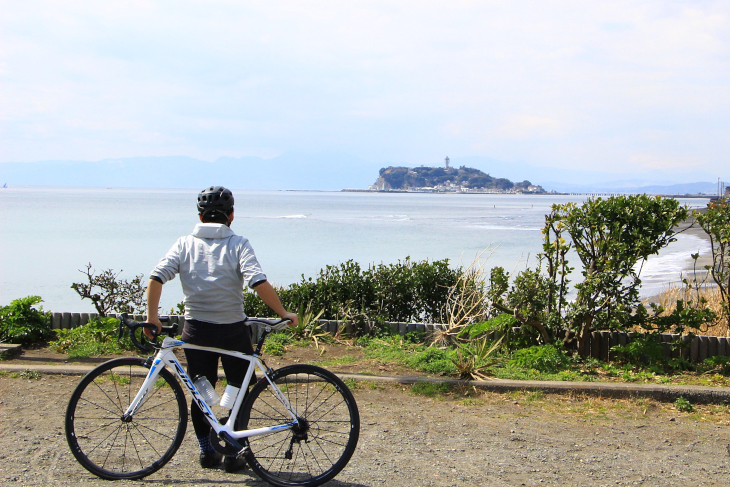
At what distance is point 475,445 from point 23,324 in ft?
19.3

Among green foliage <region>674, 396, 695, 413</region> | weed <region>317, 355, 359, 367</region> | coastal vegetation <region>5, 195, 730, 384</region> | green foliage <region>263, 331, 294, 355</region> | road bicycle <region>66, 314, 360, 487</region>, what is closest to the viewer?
road bicycle <region>66, 314, 360, 487</region>

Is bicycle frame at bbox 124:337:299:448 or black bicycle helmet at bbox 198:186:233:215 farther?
black bicycle helmet at bbox 198:186:233:215

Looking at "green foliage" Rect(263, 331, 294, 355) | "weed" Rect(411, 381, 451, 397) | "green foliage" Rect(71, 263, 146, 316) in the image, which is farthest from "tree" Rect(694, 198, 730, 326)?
"green foliage" Rect(71, 263, 146, 316)

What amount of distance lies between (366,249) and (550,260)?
22.0 m

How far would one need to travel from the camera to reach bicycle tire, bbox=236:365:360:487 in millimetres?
4000

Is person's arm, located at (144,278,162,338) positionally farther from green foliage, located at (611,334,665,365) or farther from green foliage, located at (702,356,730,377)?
green foliage, located at (702,356,730,377)

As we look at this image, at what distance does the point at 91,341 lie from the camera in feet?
25.5

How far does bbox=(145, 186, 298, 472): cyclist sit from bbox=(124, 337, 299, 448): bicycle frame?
0.25 feet

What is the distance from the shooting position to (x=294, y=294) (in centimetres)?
893

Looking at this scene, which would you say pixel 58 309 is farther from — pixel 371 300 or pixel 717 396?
pixel 717 396

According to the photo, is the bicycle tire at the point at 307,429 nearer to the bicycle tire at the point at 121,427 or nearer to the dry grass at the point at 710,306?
the bicycle tire at the point at 121,427

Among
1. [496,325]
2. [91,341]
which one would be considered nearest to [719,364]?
[496,325]

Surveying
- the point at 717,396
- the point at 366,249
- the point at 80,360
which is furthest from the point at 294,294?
the point at 366,249

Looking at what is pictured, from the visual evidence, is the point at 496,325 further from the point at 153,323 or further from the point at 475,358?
the point at 153,323
